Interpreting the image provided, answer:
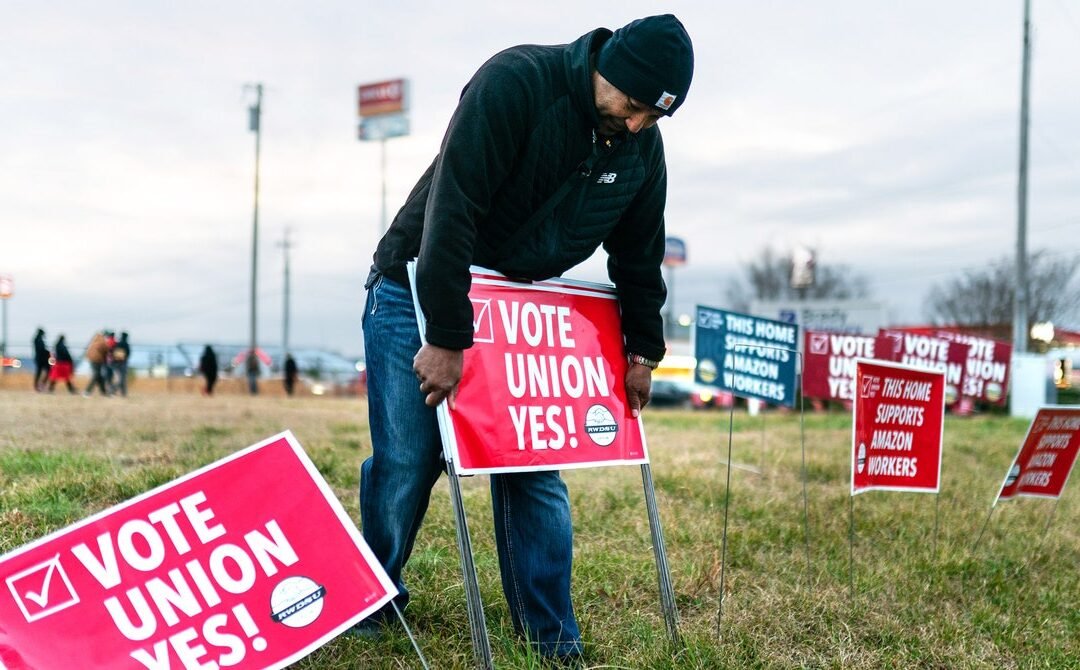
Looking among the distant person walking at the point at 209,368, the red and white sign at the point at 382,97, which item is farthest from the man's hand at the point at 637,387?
the red and white sign at the point at 382,97

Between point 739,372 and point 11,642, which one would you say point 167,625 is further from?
point 739,372

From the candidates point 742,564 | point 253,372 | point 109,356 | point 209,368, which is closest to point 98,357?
point 109,356

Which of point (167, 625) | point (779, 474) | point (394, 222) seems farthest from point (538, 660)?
point (779, 474)

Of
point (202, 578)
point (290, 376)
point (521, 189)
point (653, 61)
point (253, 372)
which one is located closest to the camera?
point (202, 578)

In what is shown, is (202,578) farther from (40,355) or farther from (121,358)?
(40,355)

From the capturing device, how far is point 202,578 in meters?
2.23

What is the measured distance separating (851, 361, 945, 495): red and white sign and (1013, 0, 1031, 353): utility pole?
23.1m

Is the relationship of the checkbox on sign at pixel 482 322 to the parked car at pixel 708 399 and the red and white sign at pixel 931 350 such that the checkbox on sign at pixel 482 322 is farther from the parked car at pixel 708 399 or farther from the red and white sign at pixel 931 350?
the parked car at pixel 708 399

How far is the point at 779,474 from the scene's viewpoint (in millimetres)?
7617

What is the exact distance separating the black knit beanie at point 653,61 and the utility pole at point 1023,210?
2530cm

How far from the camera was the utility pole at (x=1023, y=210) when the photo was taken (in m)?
25.2

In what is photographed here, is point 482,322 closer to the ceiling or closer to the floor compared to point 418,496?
closer to the ceiling

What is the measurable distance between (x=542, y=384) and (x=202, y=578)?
1095 mm

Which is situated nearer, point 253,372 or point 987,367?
point 987,367
